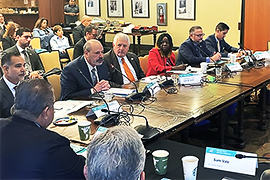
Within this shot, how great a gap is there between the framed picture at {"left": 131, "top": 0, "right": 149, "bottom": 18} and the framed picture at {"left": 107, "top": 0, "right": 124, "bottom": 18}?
1.27 feet

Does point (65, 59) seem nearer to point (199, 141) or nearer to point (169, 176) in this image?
point (199, 141)

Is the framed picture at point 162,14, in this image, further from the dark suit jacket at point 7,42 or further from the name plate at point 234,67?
the name plate at point 234,67

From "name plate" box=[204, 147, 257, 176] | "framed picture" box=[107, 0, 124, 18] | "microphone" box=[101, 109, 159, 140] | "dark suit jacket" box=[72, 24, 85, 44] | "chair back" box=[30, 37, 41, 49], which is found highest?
"framed picture" box=[107, 0, 124, 18]

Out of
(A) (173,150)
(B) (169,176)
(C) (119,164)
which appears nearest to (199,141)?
(A) (173,150)

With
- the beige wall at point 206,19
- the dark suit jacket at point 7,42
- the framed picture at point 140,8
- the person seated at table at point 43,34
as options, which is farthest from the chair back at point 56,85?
the framed picture at point 140,8

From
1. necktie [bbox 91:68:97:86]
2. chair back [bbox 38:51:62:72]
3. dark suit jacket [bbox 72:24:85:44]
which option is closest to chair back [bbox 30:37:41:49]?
dark suit jacket [bbox 72:24:85:44]

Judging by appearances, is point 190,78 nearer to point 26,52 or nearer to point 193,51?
point 193,51

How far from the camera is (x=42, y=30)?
7367 mm

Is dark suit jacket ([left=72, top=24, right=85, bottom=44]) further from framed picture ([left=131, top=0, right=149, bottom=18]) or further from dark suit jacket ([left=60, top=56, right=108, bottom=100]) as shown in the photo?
dark suit jacket ([left=60, top=56, right=108, bottom=100])

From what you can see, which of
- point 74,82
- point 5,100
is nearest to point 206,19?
point 74,82

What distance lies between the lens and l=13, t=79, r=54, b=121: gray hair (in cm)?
180

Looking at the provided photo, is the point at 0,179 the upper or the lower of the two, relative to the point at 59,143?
lower

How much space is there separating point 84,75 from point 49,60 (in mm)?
1792

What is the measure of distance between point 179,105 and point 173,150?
2.93 ft
